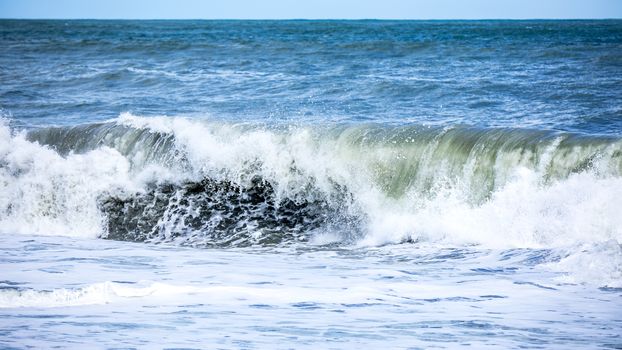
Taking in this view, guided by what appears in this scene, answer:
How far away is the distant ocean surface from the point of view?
5348mm

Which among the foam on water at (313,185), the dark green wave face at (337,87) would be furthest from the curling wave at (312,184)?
the dark green wave face at (337,87)

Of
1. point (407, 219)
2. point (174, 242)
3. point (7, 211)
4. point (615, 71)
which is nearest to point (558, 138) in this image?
point (407, 219)

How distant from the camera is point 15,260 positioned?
7617mm

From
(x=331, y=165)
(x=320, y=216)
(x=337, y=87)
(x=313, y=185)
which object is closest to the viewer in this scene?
(x=320, y=216)

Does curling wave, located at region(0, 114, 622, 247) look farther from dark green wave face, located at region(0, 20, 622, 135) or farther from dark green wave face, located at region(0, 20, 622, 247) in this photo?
dark green wave face, located at region(0, 20, 622, 135)

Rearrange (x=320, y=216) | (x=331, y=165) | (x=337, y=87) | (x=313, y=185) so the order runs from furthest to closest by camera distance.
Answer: (x=337, y=87), (x=331, y=165), (x=313, y=185), (x=320, y=216)

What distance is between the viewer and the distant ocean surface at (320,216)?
5348mm

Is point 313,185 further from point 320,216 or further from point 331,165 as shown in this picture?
point 320,216

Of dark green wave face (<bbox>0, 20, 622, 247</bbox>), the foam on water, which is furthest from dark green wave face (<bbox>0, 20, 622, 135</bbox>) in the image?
the foam on water

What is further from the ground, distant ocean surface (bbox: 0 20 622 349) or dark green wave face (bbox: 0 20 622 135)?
dark green wave face (bbox: 0 20 622 135)

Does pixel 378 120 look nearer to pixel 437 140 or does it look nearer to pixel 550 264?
pixel 437 140

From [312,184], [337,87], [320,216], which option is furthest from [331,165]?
[337,87]

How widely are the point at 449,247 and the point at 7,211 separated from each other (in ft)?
21.2

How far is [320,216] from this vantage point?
9.88m
